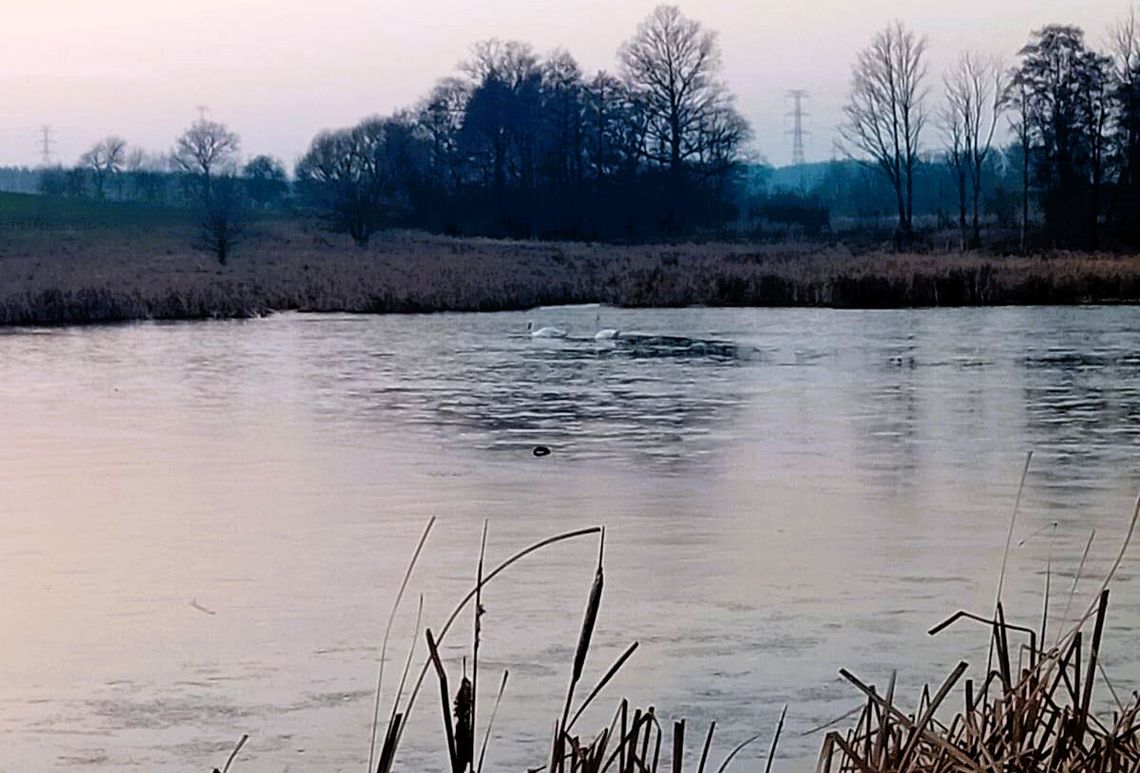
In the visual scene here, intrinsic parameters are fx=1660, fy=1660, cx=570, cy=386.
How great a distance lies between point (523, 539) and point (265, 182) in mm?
67643

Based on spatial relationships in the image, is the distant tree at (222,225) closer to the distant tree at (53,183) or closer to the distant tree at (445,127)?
the distant tree at (445,127)

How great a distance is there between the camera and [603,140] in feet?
183

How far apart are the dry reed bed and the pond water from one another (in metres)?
9.31

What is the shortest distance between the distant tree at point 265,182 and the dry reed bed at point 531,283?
112 ft

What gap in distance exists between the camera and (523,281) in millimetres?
28719

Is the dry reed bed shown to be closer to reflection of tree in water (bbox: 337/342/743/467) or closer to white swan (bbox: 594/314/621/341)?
white swan (bbox: 594/314/621/341)

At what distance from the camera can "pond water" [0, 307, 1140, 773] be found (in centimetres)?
450

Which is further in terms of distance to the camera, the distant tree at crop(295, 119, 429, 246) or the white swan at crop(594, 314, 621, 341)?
the distant tree at crop(295, 119, 429, 246)

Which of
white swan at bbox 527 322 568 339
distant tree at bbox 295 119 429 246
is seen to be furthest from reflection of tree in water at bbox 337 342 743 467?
distant tree at bbox 295 119 429 246

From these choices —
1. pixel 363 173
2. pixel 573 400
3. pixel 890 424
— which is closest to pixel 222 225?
pixel 363 173

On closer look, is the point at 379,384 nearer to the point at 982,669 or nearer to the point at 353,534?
the point at 353,534

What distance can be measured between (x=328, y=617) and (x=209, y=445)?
4.76 m

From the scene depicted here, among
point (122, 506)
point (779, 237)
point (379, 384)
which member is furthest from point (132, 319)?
point (779, 237)

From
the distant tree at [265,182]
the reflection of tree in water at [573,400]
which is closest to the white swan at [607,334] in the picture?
the reflection of tree in water at [573,400]
